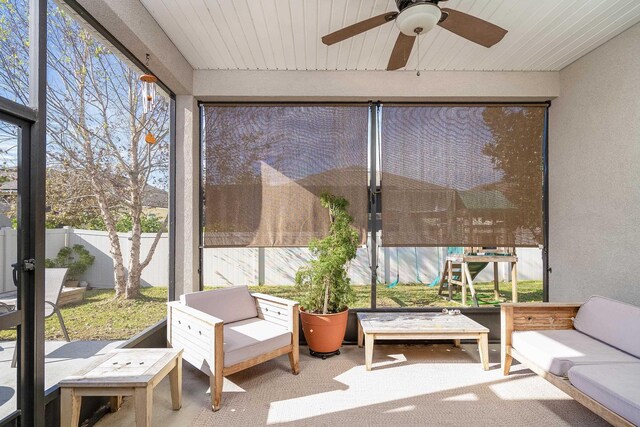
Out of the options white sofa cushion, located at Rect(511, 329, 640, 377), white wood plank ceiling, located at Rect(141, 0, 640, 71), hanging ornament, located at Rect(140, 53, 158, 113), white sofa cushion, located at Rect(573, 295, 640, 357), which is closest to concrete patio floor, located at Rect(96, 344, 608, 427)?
white sofa cushion, located at Rect(511, 329, 640, 377)

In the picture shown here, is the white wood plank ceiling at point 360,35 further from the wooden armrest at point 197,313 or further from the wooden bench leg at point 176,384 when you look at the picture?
the wooden bench leg at point 176,384

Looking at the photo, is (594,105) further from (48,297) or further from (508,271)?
(48,297)

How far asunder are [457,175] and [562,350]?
185 cm

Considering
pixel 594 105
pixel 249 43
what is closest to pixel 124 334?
pixel 249 43

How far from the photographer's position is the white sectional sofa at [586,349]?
1799 millimetres

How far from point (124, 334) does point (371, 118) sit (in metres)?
Answer: 3.21

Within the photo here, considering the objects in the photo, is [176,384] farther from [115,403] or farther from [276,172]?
[276,172]

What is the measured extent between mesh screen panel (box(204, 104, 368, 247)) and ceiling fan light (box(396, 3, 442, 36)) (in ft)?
5.45

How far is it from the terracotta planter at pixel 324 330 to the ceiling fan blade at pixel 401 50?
2.24 m

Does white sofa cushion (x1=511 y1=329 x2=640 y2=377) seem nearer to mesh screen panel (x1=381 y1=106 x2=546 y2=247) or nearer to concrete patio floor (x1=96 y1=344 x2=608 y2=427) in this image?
concrete patio floor (x1=96 y1=344 x2=608 y2=427)

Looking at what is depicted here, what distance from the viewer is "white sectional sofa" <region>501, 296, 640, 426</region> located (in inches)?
70.8

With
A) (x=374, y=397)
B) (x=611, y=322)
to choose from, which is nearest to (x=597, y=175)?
(x=611, y=322)

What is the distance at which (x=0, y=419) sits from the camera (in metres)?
1.54

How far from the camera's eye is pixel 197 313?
2.45m
